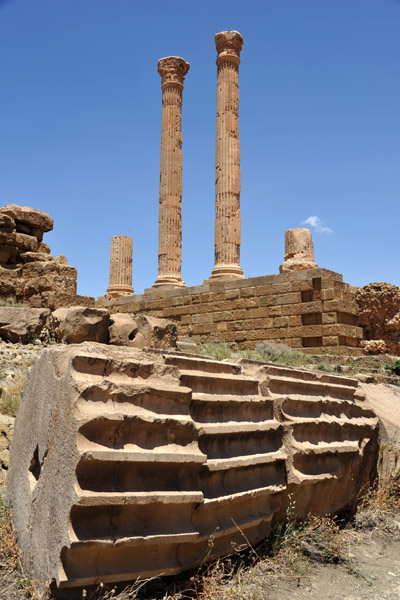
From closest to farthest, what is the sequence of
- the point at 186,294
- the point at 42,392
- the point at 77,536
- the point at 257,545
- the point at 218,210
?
1. the point at 77,536
2. the point at 42,392
3. the point at 257,545
4. the point at 186,294
5. the point at 218,210

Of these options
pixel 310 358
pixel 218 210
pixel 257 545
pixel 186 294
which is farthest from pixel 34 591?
pixel 218 210

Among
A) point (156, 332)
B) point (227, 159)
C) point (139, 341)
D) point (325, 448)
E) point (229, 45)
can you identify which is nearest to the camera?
point (325, 448)

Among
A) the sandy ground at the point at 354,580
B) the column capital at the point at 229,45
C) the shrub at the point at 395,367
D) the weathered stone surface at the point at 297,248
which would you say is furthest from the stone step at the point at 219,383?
the column capital at the point at 229,45

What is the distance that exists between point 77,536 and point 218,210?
14689 mm

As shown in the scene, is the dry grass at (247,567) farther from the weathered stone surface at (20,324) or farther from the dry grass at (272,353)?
the dry grass at (272,353)

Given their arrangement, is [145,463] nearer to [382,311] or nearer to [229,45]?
[382,311]

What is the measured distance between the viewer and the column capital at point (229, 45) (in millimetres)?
16859

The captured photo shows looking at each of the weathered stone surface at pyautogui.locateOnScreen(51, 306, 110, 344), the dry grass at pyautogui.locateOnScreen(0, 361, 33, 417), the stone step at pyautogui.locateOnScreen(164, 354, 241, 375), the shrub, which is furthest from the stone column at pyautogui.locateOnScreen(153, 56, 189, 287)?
the stone step at pyautogui.locateOnScreen(164, 354, 241, 375)

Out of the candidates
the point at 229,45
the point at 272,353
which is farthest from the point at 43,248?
the point at 229,45

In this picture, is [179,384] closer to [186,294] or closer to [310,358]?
[310,358]

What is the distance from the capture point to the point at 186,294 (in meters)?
15.2

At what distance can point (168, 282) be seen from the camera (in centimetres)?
1703

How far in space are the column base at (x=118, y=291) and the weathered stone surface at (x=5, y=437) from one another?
14251 millimetres

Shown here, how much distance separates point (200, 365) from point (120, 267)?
632 inches
